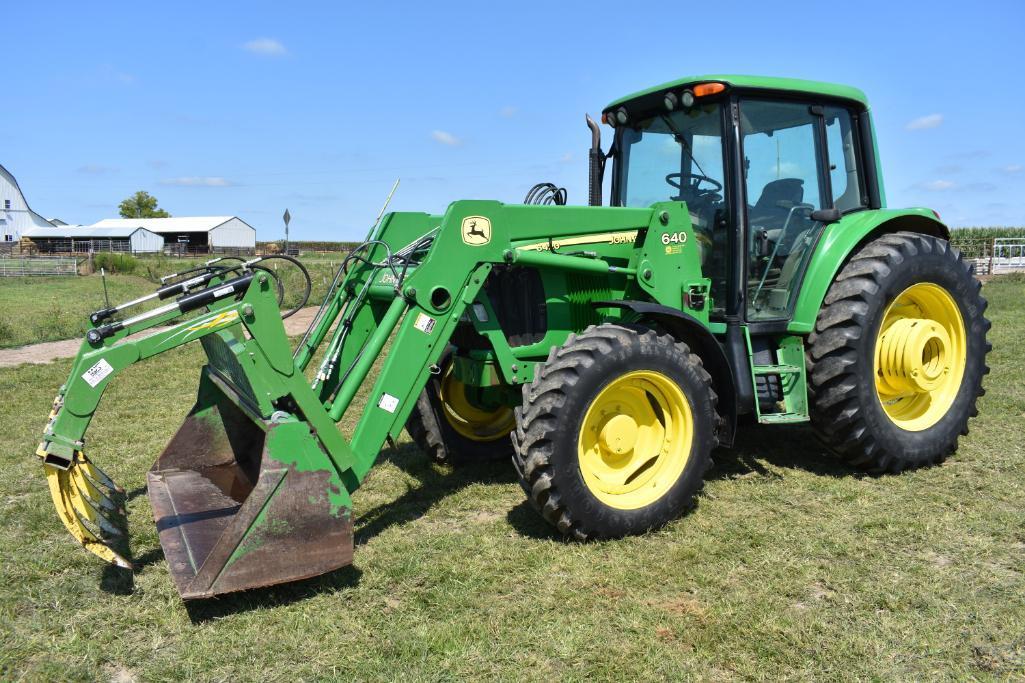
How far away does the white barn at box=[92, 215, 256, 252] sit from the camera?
230 ft

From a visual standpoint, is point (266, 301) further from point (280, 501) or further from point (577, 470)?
point (577, 470)

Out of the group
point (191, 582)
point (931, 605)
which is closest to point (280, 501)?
point (191, 582)

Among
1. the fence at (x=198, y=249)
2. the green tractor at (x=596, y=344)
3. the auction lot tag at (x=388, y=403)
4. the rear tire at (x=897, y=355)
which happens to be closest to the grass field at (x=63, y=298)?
the green tractor at (x=596, y=344)

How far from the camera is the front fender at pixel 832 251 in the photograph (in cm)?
Result: 525

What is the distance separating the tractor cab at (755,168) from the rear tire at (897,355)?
1.17ft

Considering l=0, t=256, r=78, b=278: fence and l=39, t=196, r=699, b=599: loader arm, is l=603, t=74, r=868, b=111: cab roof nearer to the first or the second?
l=39, t=196, r=699, b=599: loader arm

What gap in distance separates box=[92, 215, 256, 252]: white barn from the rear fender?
68.3 meters

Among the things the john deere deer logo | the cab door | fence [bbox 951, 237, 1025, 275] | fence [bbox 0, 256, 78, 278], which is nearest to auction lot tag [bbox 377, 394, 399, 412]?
the john deere deer logo

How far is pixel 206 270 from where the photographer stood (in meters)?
4.52

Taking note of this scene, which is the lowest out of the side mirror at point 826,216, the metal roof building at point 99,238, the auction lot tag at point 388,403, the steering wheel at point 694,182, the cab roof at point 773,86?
the auction lot tag at point 388,403

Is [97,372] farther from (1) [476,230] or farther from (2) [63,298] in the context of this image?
(2) [63,298]

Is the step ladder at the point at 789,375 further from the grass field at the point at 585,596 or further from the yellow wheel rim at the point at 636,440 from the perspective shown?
the yellow wheel rim at the point at 636,440

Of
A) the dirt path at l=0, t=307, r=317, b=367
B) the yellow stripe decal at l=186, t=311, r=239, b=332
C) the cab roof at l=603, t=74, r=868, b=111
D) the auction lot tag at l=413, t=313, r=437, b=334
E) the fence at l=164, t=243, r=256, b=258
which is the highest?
the fence at l=164, t=243, r=256, b=258

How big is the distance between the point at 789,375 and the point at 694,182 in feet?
4.81
